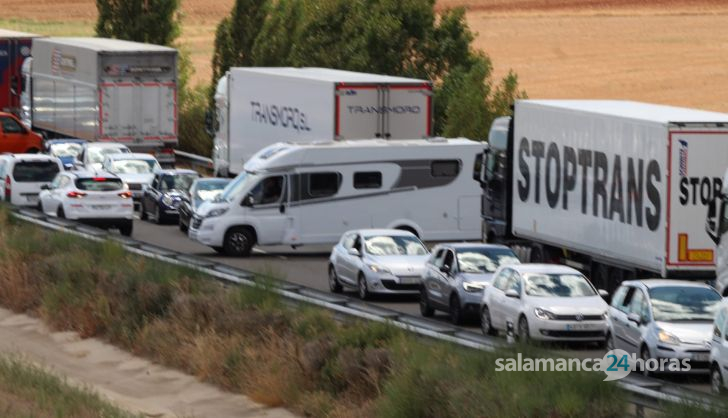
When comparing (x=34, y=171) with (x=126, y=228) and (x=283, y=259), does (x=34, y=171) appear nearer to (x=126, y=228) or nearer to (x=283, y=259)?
(x=126, y=228)

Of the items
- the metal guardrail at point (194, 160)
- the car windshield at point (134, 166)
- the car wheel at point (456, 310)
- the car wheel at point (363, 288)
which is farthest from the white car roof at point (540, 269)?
the metal guardrail at point (194, 160)

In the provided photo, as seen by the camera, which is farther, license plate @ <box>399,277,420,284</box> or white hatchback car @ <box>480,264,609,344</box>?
license plate @ <box>399,277,420,284</box>

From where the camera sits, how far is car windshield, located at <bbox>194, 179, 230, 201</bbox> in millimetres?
42409

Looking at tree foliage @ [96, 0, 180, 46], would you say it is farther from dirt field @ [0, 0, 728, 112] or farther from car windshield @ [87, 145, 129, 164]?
car windshield @ [87, 145, 129, 164]

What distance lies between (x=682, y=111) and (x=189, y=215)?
1554 cm

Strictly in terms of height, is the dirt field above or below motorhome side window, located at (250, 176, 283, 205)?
above

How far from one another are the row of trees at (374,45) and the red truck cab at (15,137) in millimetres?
7090

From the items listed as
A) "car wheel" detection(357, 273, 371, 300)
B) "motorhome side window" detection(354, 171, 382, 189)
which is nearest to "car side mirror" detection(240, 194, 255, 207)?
"motorhome side window" detection(354, 171, 382, 189)

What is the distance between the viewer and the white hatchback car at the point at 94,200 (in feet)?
132

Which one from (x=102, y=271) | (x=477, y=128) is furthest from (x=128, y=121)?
(x=102, y=271)

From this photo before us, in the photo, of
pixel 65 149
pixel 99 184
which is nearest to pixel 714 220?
pixel 99 184

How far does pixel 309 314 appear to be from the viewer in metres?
23.5

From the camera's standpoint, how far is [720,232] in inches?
1078

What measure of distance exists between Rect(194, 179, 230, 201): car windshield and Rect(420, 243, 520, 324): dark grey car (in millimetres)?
13433
